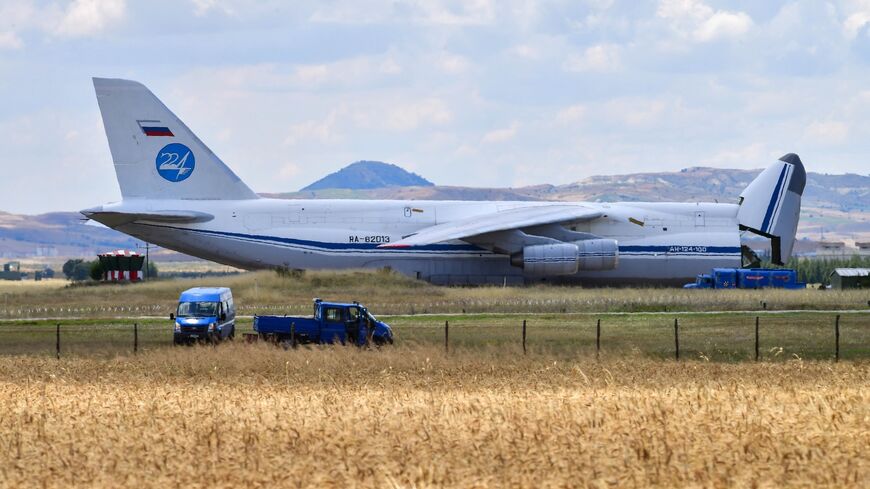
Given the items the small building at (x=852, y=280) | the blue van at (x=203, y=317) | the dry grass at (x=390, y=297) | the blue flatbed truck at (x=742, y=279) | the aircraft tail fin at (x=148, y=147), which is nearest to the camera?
the blue van at (x=203, y=317)

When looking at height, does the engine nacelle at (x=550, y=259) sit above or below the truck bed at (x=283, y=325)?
above

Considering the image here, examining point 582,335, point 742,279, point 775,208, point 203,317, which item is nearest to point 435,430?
point 203,317

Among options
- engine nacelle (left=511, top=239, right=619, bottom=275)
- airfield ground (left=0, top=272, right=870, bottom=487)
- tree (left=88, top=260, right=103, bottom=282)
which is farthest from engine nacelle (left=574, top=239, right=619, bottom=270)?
tree (left=88, top=260, right=103, bottom=282)

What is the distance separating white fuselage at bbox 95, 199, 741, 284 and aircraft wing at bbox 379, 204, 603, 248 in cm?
46

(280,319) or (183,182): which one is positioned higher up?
(183,182)

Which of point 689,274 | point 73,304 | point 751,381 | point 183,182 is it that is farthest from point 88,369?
point 689,274

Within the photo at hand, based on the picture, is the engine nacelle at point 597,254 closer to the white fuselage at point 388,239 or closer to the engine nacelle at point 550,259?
the engine nacelle at point 550,259

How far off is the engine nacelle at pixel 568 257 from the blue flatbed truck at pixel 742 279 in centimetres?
386

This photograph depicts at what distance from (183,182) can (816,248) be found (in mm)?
96424

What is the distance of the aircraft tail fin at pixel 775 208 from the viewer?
59906 mm

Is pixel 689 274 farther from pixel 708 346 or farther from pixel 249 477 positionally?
pixel 249 477

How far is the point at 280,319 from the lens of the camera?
111 ft

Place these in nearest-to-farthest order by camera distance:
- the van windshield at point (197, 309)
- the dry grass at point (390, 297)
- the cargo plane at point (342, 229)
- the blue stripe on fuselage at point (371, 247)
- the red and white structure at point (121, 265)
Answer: the van windshield at point (197, 309) < the dry grass at point (390, 297) < the cargo plane at point (342, 229) < the blue stripe on fuselage at point (371, 247) < the red and white structure at point (121, 265)

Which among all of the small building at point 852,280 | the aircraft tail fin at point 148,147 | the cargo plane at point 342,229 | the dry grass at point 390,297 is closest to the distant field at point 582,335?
the dry grass at point 390,297
